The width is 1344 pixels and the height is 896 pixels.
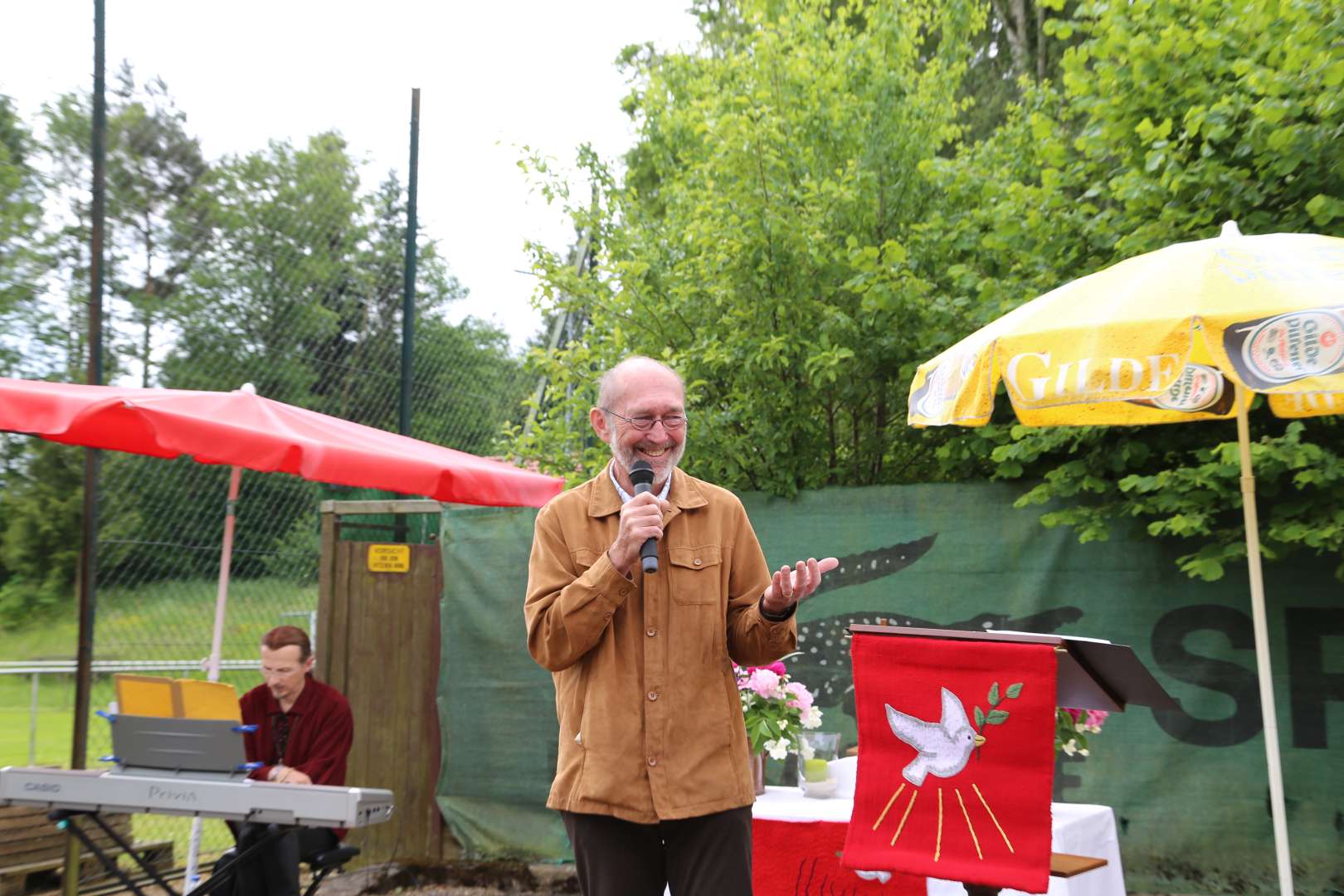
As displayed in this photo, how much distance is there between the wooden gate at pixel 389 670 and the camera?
643cm

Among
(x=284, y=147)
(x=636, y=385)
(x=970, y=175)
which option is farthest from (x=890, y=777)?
(x=284, y=147)

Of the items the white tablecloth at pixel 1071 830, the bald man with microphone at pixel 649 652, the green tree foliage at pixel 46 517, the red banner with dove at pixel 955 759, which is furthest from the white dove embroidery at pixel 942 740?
the green tree foliage at pixel 46 517

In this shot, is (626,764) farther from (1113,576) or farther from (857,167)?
(857,167)

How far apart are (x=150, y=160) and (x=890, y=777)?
540 centimetres

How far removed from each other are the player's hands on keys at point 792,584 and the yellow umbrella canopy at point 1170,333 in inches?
58.3

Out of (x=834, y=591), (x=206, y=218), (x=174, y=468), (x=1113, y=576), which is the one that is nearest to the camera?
(x=1113, y=576)

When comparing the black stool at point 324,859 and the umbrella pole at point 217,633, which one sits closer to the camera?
the black stool at point 324,859

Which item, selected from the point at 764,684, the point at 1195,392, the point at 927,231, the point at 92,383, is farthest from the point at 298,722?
the point at 927,231

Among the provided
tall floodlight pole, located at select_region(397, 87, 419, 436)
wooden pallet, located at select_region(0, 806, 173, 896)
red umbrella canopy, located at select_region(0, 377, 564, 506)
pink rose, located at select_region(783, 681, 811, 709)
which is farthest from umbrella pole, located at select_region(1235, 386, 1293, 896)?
tall floodlight pole, located at select_region(397, 87, 419, 436)

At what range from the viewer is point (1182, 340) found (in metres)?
3.44

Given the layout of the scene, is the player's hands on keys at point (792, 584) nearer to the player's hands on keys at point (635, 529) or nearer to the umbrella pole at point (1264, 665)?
the player's hands on keys at point (635, 529)

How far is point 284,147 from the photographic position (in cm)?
765

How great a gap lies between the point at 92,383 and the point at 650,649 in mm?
4427

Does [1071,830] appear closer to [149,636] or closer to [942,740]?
[942,740]
